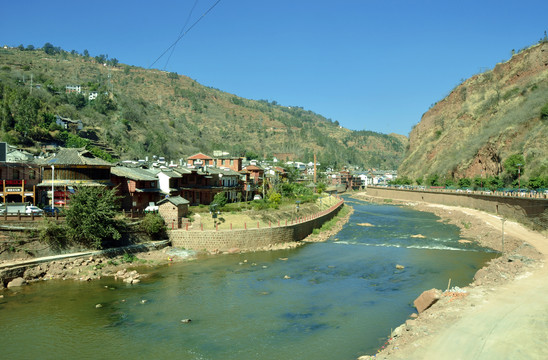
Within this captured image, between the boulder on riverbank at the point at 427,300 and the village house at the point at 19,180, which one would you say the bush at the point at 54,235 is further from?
the boulder on riverbank at the point at 427,300

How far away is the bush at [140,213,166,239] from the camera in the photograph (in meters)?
36.0

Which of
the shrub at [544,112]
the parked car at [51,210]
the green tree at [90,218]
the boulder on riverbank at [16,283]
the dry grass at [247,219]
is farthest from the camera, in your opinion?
the shrub at [544,112]

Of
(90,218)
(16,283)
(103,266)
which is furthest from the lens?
(90,218)

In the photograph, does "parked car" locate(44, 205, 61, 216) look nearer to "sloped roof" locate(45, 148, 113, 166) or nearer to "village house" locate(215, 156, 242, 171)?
"sloped roof" locate(45, 148, 113, 166)

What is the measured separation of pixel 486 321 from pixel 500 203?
4545 centimetres

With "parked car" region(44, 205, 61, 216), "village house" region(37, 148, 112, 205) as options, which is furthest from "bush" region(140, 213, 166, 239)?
"parked car" region(44, 205, 61, 216)

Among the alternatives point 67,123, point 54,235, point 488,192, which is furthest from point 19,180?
point 488,192

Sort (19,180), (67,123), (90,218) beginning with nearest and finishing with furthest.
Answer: (90,218)
(19,180)
(67,123)

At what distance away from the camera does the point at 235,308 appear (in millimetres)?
23453

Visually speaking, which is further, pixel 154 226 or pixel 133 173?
pixel 133 173

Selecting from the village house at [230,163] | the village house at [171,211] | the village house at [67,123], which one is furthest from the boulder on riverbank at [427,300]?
the village house at [67,123]

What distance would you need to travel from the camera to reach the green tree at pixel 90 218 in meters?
30.9

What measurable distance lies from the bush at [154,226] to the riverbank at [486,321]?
23.6m

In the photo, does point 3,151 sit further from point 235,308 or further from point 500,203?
point 500,203
